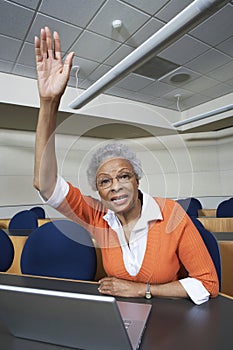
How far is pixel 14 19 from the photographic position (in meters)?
2.62

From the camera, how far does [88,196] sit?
3.33 ft

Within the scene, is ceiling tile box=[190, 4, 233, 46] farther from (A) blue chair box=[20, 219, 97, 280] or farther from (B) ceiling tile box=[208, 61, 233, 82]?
(A) blue chair box=[20, 219, 97, 280]

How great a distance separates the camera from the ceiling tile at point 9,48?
117 inches

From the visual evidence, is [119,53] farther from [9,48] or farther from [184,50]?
[9,48]

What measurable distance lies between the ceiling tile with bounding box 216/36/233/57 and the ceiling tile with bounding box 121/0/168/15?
106 cm

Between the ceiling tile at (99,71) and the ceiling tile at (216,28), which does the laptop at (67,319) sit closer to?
the ceiling tile at (216,28)

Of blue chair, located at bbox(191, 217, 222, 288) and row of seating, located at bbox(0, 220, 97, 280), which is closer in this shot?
blue chair, located at bbox(191, 217, 222, 288)

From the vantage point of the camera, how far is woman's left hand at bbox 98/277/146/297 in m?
0.87

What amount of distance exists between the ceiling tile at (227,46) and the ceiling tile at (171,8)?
2.82ft

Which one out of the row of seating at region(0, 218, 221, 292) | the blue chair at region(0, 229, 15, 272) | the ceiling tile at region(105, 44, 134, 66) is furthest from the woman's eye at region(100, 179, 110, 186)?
the ceiling tile at region(105, 44, 134, 66)

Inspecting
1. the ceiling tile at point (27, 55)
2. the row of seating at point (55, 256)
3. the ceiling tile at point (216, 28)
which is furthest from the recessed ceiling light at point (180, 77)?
the row of seating at point (55, 256)

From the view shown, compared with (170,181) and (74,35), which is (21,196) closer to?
(74,35)

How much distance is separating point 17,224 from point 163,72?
2.96m

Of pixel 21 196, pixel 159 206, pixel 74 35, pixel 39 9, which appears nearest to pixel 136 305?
pixel 159 206
